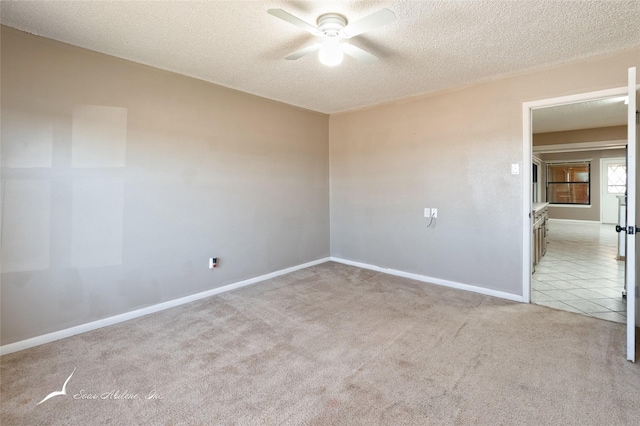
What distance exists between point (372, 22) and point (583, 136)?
6741 mm

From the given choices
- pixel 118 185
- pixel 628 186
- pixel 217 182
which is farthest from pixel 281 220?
pixel 628 186

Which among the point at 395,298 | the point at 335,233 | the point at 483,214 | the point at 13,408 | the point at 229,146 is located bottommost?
the point at 13,408

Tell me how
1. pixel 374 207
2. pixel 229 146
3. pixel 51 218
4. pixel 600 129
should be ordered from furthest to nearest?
1. pixel 600 129
2. pixel 374 207
3. pixel 229 146
4. pixel 51 218

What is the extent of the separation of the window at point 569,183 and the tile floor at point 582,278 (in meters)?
2.93

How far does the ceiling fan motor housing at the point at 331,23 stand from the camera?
6.87 ft

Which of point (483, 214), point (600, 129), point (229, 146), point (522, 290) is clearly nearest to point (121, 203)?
point (229, 146)

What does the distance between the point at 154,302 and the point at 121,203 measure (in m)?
1.03

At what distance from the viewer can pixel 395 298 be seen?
3412 mm

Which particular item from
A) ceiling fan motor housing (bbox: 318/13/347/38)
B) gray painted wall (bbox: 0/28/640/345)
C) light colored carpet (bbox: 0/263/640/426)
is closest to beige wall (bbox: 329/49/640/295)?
gray painted wall (bbox: 0/28/640/345)

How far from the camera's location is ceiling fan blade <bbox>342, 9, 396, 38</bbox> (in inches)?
69.6

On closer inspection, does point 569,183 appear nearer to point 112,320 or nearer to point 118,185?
point 118,185

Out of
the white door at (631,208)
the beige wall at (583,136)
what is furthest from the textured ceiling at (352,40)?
the beige wall at (583,136)

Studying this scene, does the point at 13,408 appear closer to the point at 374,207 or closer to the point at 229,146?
the point at 229,146

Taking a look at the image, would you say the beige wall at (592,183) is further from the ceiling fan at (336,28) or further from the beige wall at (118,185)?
the ceiling fan at (336,28)
